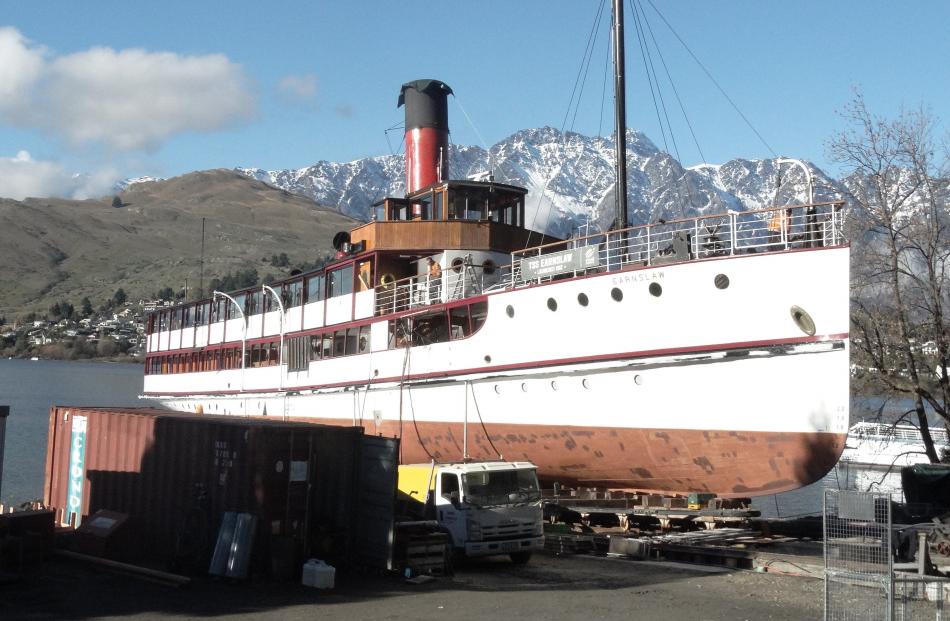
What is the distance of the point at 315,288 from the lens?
30391mm

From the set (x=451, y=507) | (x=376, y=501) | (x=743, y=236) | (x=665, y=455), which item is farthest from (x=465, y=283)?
(x=376, y=501)

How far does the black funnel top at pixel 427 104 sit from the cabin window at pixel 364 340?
839 centimetres

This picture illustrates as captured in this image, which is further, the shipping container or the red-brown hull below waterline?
the red-brown hull below waterline

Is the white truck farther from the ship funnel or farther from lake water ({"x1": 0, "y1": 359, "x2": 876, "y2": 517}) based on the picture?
the ship funnel

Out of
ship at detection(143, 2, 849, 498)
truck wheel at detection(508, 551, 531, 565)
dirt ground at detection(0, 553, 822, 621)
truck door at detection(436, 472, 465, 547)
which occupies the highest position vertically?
ship at detection(143, 2, 849, 498)

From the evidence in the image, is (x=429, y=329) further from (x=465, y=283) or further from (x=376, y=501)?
(x=376, y=501)

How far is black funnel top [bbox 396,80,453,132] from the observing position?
31109mm

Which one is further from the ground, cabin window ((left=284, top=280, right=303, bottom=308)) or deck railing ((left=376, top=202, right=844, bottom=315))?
cabin window ((left=284, top=280, right=303, bottom=308))

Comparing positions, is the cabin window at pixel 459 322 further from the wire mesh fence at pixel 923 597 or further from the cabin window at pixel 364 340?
the wire mesh fence at pixel 923 597

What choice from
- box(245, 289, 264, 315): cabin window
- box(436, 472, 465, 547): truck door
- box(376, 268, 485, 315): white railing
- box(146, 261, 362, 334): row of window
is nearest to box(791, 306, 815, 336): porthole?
box(436, 472, 465, 547): truck door

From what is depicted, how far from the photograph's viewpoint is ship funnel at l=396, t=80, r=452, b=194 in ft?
102

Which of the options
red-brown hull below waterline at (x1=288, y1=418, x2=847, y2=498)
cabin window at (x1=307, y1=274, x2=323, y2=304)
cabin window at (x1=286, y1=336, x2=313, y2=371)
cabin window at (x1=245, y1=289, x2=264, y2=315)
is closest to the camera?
red-brown hull below waterline at (x1=288, y1=418, x2=847, y2=498)

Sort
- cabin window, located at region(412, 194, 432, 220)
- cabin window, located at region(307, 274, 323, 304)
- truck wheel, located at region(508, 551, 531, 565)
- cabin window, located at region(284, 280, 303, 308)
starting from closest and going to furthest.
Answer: truck wheel, located at region(508, 551, 531, 565)
cabin window, located at region(412, 194, 432, 220)
cabin window, located at region(307, 274, 323, 304)
cabin window, located at region(284, 280, 303, 308)

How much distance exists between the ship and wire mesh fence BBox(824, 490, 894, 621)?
285cm
